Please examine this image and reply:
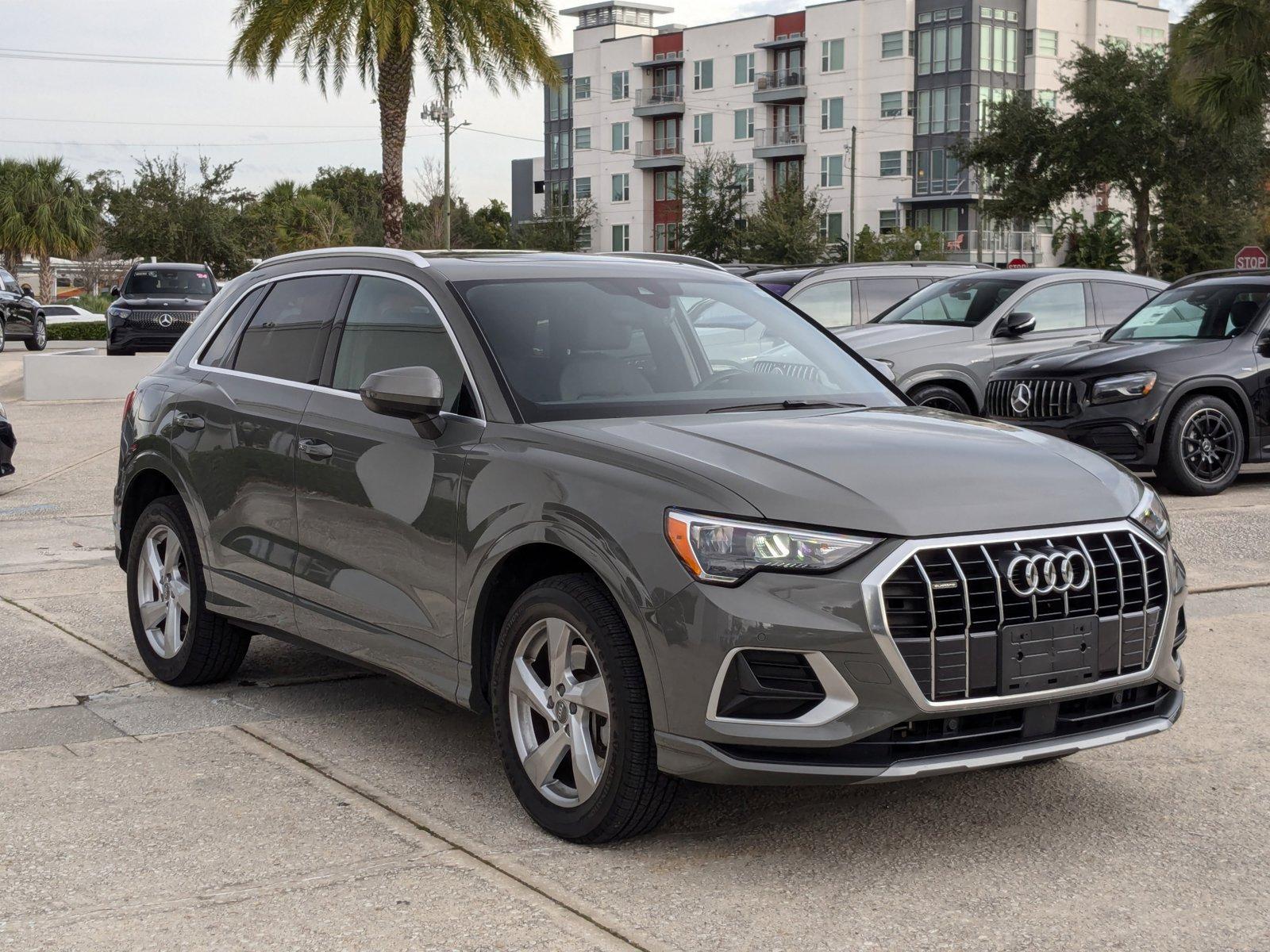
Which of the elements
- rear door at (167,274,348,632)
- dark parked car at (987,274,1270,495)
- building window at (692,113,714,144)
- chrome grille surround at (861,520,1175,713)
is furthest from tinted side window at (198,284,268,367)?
building window at (692,113,714,144)

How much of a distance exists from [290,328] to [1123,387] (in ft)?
24.5

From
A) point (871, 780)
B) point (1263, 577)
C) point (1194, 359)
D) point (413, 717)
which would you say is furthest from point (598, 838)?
point (1194, 359)

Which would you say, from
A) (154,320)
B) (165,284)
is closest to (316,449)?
(154,320)

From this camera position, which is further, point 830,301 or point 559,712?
point 830,301

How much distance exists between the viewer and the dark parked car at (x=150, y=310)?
90.4 feet

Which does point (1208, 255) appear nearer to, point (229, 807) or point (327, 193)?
point (229, 807)

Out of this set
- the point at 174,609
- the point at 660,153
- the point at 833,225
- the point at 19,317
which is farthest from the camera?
the point at 660,153

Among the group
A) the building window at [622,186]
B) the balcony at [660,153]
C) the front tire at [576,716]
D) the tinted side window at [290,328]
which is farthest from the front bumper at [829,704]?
the building window at [622,186]

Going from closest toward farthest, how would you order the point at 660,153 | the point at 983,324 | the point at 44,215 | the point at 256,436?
the point at 256,436 < the point at 983,324 < the point at 44,215 < the point at 660,153

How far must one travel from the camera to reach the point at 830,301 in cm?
1666

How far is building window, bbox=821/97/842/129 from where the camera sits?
8244 centimetres

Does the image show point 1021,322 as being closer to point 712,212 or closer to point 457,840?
point 457,840

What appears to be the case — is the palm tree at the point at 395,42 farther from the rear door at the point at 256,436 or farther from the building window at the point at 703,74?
the building window at the point at 703,74

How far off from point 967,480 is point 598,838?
1.35 meters
